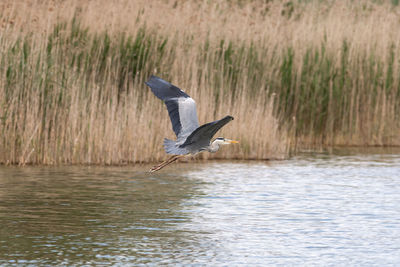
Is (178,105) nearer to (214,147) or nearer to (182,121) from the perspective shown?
(182,121)

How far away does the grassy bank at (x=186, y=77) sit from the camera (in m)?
12.4

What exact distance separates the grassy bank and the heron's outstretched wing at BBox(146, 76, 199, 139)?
3.74 meters

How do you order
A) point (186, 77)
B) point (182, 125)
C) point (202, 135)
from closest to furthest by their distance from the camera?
point (202, 135) → point (182, 125) → point (186, 77)

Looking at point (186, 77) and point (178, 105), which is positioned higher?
point (186, 77)

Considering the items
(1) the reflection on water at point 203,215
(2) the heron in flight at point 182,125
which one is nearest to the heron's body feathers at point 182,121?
(2) the heron in flight at point 182,125

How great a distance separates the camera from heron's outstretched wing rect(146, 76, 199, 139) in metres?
8.61

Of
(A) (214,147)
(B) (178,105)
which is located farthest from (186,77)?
(A) (214,147)

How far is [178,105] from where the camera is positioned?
8.69 m

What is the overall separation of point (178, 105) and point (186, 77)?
525 centimetres

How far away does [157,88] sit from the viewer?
8.72m

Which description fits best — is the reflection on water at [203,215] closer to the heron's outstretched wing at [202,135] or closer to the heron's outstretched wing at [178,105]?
the heron's outstretched wing at [202,135]

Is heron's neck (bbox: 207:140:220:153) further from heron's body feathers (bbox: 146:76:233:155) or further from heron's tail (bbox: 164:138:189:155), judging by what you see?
heron's tail (bbox: 164:138:189:155)

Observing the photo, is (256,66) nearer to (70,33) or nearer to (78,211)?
(70,33)

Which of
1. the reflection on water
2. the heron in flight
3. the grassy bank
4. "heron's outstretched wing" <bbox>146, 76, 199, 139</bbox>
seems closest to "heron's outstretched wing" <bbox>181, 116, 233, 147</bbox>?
the heron in flight
